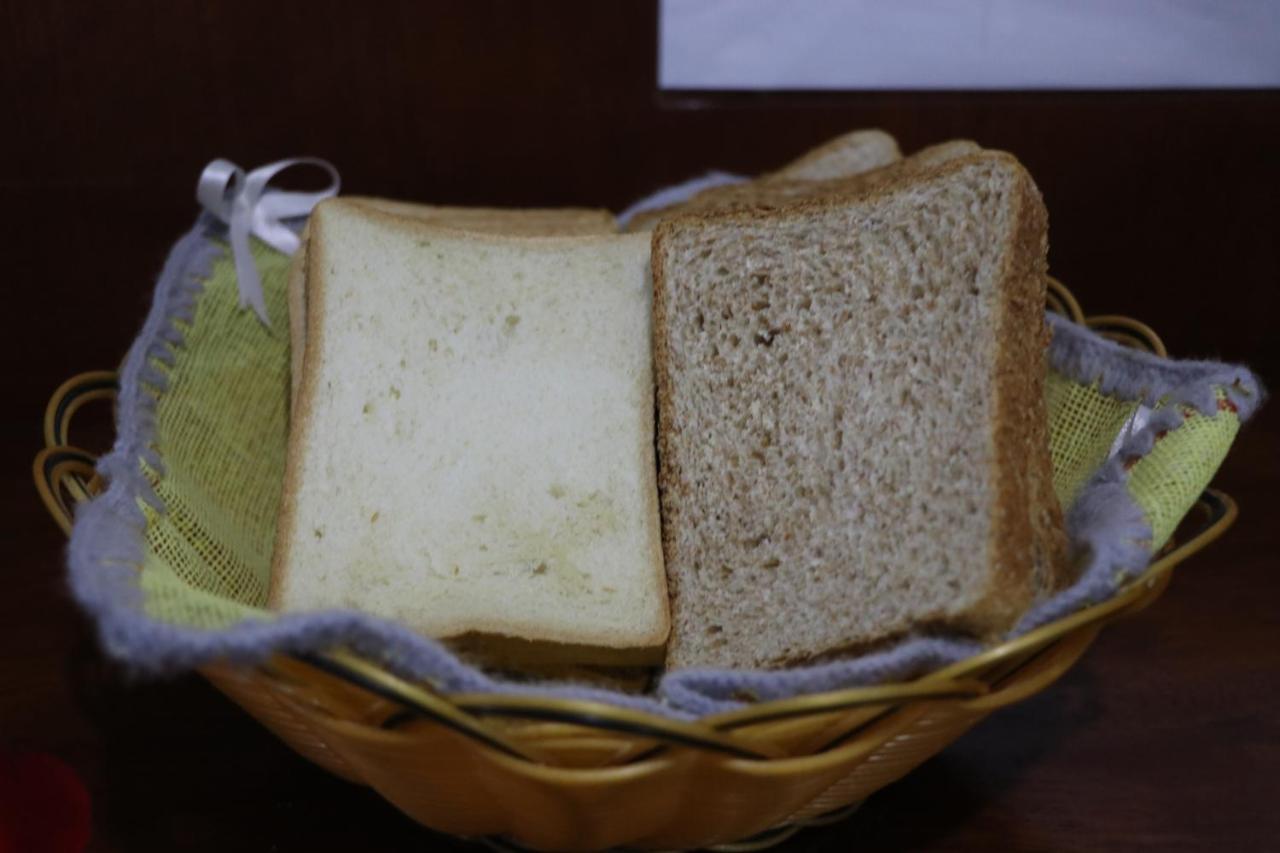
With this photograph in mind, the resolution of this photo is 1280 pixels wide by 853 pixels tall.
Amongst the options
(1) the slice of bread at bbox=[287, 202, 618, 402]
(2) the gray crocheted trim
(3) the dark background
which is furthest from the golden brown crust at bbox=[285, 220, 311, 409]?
(3) the dark background

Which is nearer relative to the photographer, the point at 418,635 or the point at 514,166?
the point at 418,635

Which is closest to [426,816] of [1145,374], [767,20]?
[1145,374]

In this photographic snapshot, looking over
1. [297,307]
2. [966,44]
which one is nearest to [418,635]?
[297,307]

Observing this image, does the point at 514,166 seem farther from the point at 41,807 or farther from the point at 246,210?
the point at 41,807

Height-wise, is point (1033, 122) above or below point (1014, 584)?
above

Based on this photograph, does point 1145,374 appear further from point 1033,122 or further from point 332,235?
point 332,235

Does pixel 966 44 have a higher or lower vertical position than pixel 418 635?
higher

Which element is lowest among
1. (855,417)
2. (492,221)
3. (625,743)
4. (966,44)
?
(625,743)
